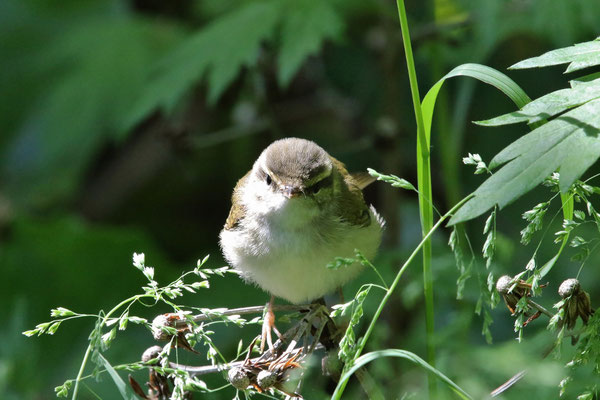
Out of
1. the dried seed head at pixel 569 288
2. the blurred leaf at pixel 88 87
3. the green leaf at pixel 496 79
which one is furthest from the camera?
the blurred leaf at pixel 88 87

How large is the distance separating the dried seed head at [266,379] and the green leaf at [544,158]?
444 mm

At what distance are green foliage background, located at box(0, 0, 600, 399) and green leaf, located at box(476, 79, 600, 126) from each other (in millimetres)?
1002

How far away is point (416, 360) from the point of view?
46.6 inches

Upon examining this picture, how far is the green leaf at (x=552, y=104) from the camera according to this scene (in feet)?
3.90

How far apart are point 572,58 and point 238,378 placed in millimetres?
811

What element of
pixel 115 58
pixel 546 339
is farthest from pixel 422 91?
pixel 546 339

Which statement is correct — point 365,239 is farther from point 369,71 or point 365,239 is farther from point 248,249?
point 369,71

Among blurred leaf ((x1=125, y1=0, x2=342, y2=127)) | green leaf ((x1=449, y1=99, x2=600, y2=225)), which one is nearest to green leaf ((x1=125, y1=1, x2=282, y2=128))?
blurred leaf ((x1=125, y1=0, x2=342, y2=127))

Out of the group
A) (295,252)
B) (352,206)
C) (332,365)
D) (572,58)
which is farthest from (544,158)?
(352,206)

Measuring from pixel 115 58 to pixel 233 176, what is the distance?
4.10ft

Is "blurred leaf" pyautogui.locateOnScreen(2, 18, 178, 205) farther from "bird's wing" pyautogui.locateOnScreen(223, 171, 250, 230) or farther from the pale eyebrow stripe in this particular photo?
the pale eyebrow stripe

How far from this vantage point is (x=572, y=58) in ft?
4.15

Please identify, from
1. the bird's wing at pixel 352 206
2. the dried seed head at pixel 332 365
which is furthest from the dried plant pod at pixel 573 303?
the bird's wing at pixel 352 206

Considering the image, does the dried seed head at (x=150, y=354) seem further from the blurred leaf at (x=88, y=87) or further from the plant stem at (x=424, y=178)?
the blurred leaf at (x=88, y=87)
